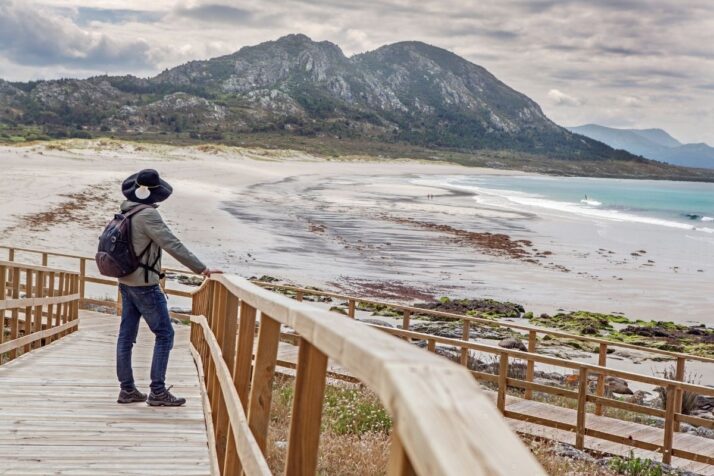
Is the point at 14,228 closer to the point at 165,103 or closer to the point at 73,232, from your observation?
the point at 73,232

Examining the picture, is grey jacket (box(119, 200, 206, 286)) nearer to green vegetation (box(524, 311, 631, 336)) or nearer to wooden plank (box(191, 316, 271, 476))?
wooden plank (box(191, 316, 271, 476))

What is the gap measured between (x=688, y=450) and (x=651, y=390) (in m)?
5.91

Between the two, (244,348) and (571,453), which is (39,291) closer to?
(571,453)

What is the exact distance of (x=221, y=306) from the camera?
5801 millimetres

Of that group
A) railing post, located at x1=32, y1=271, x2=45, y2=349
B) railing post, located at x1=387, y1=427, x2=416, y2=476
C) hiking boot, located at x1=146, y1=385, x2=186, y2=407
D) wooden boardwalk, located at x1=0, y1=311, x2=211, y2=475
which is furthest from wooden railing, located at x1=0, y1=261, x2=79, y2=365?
railing post, located at x1=387, y1=427, x2=416, y2=476

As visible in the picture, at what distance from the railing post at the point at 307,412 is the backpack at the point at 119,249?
13.8 feet

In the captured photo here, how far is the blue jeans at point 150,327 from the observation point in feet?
21.4

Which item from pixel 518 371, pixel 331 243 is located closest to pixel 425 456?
pixel 518 371

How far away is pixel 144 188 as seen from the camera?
638 centimetres

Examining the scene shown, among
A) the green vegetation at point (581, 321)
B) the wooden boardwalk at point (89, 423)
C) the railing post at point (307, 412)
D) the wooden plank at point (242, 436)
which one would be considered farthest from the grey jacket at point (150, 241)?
the green vegetation at point (581, 321)

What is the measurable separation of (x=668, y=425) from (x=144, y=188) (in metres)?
5.07

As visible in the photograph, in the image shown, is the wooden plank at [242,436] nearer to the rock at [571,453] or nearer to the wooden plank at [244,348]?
the wooden plank at [244,348]

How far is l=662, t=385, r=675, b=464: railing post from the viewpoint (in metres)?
8.03

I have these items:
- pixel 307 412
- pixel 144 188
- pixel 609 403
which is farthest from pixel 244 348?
pixel 609 403
